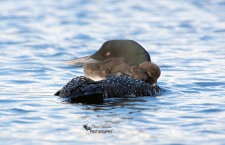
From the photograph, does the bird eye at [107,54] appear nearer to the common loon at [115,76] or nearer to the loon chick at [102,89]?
→ the common loon at [115,76]

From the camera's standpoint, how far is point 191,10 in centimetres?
1385

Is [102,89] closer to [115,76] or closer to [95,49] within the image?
[115,76]

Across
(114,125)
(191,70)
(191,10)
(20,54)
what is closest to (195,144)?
(114,125)

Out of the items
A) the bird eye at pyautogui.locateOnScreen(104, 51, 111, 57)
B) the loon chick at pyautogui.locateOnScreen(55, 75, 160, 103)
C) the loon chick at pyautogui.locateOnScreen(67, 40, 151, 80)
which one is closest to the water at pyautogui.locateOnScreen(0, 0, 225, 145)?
the loon chick at pyautogui.locateOnScreen(55, 75, 160, 103)

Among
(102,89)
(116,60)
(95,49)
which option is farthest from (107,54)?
(95,49)

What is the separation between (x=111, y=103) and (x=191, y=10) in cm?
757

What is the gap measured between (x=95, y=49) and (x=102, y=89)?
3812 millimetres

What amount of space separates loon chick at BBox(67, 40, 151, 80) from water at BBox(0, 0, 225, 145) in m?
0.38

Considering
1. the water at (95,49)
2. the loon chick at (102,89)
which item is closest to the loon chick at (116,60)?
the loon chick at (102,89)

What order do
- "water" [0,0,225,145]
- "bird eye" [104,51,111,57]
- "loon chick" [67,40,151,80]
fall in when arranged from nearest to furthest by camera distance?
"water" [0,0,225,145], "loon chick" [67,40,151,80], "bird eye" [104,51,111,57]

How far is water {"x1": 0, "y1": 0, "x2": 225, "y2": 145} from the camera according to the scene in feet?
18.2

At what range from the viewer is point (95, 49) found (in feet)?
34.2

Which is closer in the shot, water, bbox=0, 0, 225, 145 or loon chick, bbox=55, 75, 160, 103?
water, bbox=0, 0, 225, 145

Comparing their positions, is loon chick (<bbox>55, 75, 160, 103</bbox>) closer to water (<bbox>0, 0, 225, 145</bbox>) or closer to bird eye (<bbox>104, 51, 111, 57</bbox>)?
water (<bbox>0, 0, 225, 145</bbox>)
